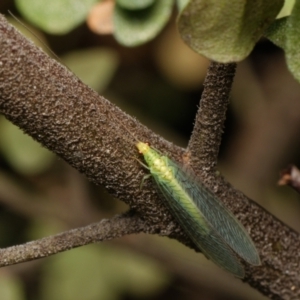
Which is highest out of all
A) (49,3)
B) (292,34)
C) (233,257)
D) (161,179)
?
(292,34)

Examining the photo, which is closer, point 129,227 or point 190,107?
point 129,227

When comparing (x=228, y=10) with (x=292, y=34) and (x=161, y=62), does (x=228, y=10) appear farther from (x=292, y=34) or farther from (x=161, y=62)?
(x=161, y=62)

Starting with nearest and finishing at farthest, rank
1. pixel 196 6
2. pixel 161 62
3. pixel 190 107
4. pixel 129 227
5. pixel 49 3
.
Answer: pixel 196 6
pixel 129 227
pixel 49 3
pixel 161 62
pixel 190 107

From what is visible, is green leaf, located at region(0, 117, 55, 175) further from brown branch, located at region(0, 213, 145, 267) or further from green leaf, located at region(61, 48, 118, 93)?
brown branch, located at region(0, 213, 145, 267)

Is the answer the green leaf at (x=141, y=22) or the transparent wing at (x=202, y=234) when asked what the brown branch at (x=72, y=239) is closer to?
the transparent wing at (x=202, y=234)

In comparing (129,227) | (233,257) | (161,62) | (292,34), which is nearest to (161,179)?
(129,227)

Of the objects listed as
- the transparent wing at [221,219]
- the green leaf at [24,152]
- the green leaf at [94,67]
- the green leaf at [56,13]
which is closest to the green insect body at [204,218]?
the transparent wing at [221,219]

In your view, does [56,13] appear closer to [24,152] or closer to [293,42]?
[293,42]
